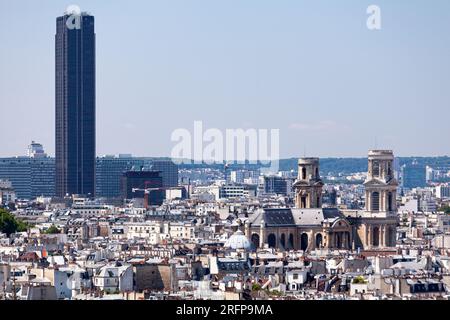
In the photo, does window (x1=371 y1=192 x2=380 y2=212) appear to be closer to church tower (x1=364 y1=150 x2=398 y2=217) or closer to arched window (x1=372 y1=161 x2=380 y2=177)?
church tower (x1=364 y1=150 x2=398 y2=217)

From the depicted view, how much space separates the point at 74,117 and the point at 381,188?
42.5 meters

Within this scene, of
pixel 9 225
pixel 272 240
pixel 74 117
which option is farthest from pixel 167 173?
pixel 272 240

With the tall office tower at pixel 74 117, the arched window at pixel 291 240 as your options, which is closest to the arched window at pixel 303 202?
the arched window at pixel 291 240

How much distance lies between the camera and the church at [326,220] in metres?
55.7

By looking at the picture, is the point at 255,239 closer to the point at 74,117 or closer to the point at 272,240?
the point at 272,240

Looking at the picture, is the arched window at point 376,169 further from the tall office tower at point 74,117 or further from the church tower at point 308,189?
the tall office tower at point 74,117

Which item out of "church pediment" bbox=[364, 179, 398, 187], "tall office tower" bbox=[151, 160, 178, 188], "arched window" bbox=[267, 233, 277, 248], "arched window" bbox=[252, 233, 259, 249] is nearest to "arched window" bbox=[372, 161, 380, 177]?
"church pediment" bbox=[364, 179, 398, 187]

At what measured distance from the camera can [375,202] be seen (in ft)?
196

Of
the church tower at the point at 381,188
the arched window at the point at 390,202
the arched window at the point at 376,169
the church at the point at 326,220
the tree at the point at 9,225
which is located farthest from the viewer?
the arched window at the point at 390,202

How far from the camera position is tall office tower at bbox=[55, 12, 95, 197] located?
9381 cm

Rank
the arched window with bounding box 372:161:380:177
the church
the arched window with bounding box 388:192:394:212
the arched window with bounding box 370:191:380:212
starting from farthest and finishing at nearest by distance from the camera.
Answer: the arched window with bounding box 370:191:380:212
the arched window with bounding box 388:192:394:212
the arched window with bounding box 372:161:380:177
the church

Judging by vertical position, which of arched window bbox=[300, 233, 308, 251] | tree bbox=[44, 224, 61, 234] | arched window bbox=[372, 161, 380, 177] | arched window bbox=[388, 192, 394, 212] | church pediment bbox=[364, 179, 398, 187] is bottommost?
arched window bbox=[300, 233, 308, 251]

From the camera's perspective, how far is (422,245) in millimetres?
54594
